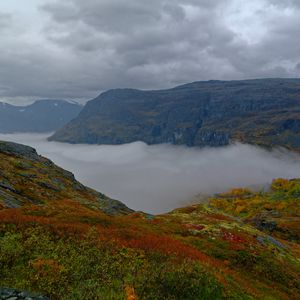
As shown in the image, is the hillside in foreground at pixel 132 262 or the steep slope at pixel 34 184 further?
the steep slope at pixel 34 184

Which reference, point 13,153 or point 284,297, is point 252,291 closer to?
point 284,297

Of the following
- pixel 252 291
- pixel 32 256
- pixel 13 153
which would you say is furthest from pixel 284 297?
pixel 13 153

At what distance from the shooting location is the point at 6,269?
16922 mm

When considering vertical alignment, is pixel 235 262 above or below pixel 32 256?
below

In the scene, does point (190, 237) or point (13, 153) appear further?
point (13, 153)

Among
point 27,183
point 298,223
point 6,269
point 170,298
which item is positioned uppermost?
point 6,269

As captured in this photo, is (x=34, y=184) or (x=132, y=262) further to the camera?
(x=34, y=184)

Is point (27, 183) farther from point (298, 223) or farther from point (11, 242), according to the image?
point (298, 223)

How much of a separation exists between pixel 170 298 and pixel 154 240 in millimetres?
11518

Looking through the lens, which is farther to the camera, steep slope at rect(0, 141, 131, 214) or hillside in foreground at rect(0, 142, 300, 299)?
steep slope at rect(0, 141, 131, 214)

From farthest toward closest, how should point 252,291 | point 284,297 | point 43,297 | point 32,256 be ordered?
point 284,297
point 252,291
point 32,256
point 43,297

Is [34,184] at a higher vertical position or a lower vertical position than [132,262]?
lower

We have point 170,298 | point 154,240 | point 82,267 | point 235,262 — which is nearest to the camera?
point 170,298

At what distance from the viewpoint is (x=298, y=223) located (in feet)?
436
